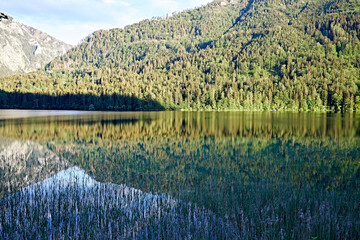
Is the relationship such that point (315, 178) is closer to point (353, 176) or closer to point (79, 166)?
point (353, 176)

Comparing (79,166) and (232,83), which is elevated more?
(232,83)

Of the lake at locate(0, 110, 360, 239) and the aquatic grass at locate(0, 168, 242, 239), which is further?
the lake at locate(0, 110, 360, 239)

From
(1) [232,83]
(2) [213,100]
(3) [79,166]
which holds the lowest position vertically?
(3) [79,166]

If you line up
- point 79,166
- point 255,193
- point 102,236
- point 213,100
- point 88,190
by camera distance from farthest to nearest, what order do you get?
point 213,100 < point 79,166 < point 88,190 < point 255,193 < point 102,236

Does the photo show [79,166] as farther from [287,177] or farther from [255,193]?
[287,177]

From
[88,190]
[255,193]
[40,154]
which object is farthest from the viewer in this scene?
[40,154]

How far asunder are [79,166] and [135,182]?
641 centimetres

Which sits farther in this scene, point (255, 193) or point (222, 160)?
point (222, 160)

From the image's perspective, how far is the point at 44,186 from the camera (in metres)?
13.3

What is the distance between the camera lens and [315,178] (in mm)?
14172

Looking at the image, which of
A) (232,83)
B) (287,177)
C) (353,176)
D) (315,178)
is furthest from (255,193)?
(232,83)

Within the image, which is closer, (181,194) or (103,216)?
(103,216)

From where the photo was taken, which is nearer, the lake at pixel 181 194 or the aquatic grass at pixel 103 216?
the aquatic grass at pixel 103 216

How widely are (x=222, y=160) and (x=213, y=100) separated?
149m
